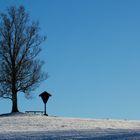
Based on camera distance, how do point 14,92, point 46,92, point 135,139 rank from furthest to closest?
point 14,92 < point 46,92 < point 135,139

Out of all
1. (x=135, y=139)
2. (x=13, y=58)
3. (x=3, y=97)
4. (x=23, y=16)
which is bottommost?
(x=135, y=139)

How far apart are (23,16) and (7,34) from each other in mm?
2667

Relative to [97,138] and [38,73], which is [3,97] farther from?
[97,138]

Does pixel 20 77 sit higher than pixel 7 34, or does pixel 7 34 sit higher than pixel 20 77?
Answer: pixel 7 34

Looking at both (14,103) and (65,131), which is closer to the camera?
(65,131)

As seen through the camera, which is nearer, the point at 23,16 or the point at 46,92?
the point at 46,92

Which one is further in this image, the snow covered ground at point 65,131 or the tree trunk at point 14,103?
the tree trunk at point 14,103

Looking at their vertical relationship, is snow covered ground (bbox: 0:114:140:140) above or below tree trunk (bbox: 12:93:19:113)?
below

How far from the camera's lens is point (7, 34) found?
55750mm

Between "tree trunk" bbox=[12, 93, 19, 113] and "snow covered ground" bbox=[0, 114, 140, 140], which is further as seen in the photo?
"tree trunk" bbox=[12, 93, 19, 113]

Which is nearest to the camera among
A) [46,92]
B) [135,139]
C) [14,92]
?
[135,139]

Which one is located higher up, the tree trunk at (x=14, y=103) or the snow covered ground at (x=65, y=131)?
the tree trunk at (x=14, y=103)

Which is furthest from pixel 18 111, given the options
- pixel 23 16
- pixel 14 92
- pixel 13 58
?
pixel 23 16

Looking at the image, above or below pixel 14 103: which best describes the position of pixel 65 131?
below
